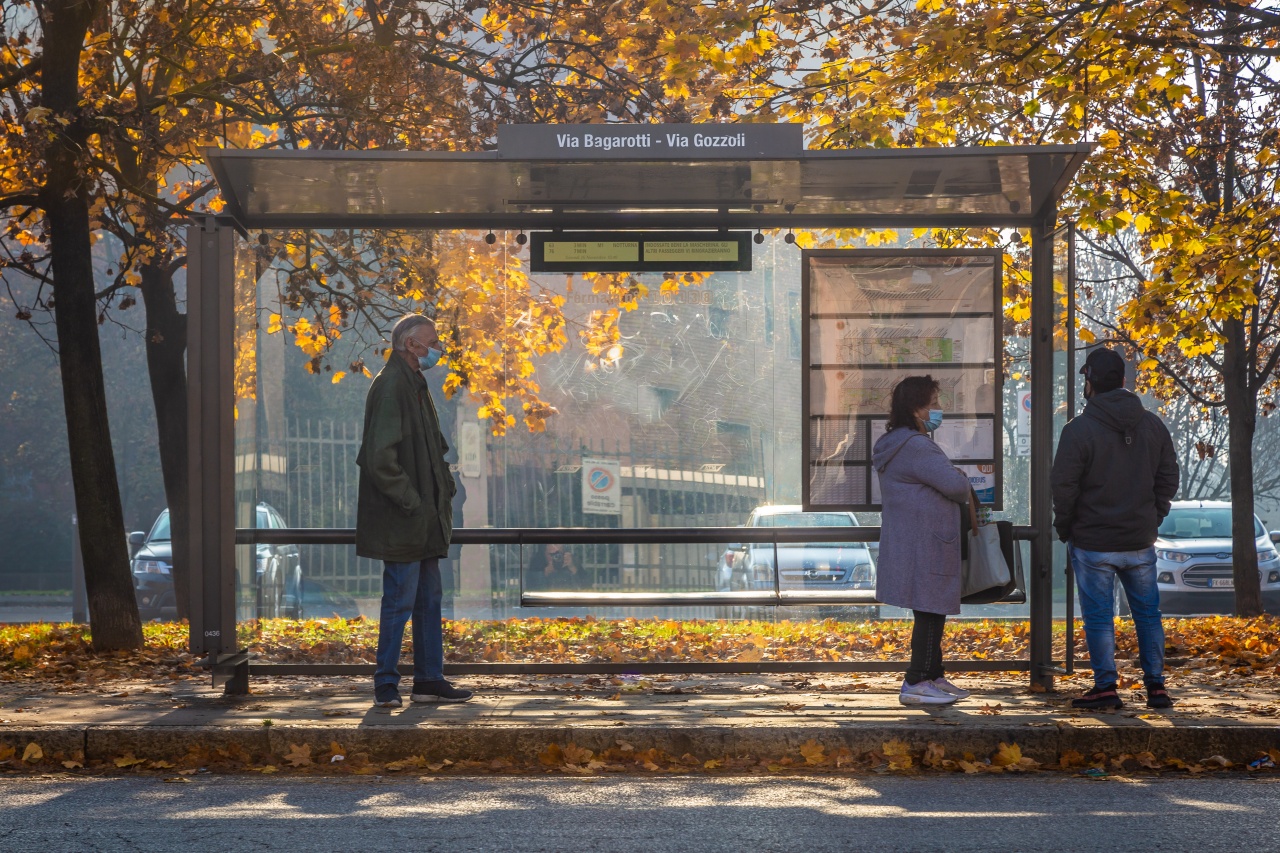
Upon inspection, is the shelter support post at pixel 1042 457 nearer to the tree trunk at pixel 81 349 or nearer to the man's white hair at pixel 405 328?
the man's white hair at pixel 405 328

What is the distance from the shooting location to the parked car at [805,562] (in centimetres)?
887

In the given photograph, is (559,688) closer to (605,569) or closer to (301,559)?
(605,569)

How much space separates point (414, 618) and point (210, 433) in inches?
57.5

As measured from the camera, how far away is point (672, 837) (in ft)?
16.5

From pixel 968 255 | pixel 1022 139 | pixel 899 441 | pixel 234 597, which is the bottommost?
pixel 234 597

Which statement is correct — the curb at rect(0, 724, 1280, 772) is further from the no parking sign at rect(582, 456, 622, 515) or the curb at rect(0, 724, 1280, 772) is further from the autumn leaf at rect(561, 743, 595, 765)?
the no parking sign at rect(582, 456, 622, 515)

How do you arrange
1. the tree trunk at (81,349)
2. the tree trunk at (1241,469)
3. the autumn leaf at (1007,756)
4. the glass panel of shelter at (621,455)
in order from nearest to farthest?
the autumn leaf at (1007,756)
the glass panel of shelter at (621,455)
the tree trunk at (81,349)
the tree trunk at (1241,469)

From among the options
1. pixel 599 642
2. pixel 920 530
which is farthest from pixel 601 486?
pixel 920 530

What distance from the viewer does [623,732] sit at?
22.2 ft

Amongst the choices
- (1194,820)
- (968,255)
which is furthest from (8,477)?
(1194,820)

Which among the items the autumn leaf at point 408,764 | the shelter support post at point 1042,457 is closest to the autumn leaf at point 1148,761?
the shelter support post at point 1042,457

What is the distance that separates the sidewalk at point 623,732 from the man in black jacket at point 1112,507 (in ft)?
1.06

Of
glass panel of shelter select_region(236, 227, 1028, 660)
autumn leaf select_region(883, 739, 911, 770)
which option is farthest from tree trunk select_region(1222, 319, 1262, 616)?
autumn leaf select_region(883, 739, 911, 770)

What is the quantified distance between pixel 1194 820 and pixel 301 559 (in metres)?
5.40
